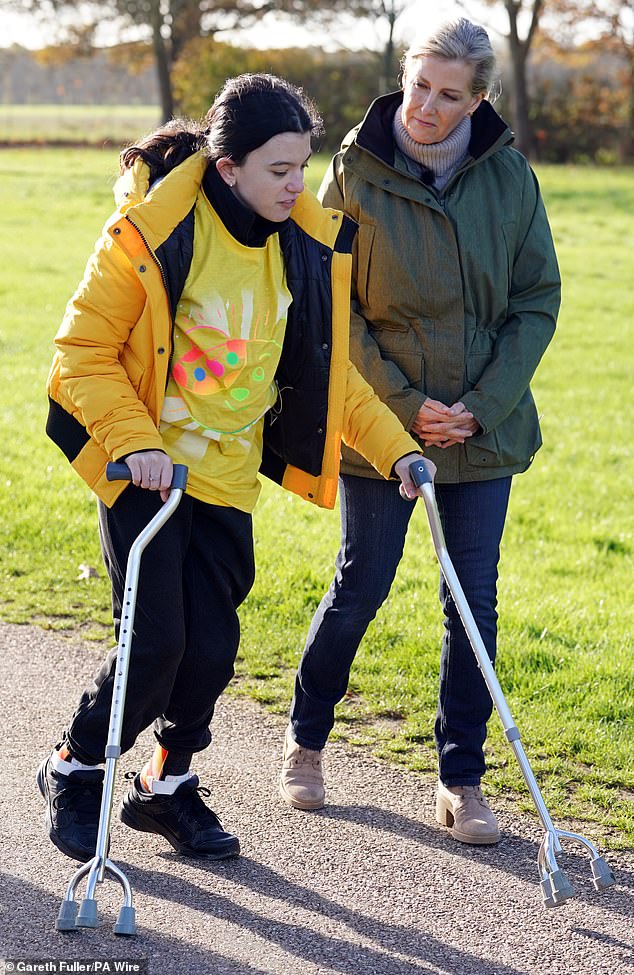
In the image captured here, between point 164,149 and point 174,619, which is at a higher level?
point 164,149

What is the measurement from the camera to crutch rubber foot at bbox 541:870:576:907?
3213 millimetres

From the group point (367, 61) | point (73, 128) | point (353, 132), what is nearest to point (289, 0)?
point (367, 61)

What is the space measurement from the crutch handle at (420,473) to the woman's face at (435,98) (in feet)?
3.39

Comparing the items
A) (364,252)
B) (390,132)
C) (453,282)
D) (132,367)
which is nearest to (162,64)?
(390,132)

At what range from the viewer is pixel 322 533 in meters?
6.98

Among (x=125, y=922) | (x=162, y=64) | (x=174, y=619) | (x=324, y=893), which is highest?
(x=162, y=64)

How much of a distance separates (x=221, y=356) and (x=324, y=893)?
1552 millimetres

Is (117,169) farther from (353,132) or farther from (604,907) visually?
(604,907)

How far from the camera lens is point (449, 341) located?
394cm

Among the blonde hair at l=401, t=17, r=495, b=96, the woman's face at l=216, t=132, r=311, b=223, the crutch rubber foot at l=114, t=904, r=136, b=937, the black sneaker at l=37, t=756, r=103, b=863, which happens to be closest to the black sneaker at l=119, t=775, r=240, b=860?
the black sneaker at l=37, t=756, r=103, b=863

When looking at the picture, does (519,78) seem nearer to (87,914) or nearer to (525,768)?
(525,768)

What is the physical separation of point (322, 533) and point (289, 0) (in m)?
33.3

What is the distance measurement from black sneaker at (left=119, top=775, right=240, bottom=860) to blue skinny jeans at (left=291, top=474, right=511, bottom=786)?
51cm

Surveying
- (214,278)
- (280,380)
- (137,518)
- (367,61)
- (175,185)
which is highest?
(367,61)
